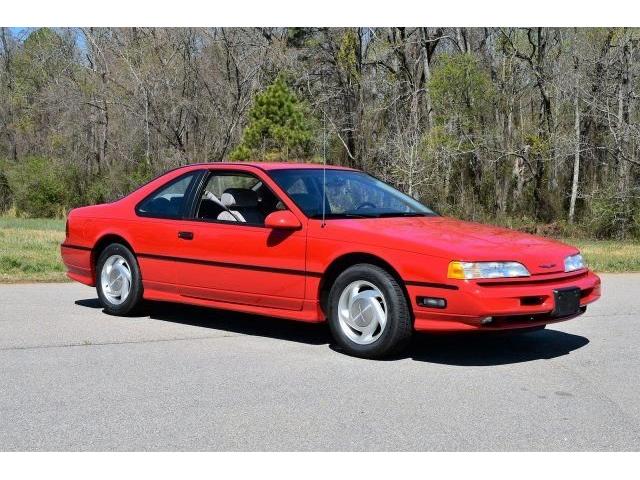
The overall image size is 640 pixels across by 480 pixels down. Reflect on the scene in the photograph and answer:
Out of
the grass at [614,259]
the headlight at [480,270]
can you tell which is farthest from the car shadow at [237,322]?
the grass at [614,259]

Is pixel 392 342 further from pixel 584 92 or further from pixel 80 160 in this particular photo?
pixel 80 160

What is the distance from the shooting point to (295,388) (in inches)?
226

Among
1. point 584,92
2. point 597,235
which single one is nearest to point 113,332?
point 597,235

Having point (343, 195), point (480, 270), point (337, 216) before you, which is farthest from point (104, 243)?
point (480, 270)

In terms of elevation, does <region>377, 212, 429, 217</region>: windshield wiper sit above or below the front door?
above

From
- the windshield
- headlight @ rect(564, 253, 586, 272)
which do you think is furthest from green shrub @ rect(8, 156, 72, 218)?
headlight @ rect(564, 253, 586, 272)

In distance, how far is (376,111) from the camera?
34.0 meters

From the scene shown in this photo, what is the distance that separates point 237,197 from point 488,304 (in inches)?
112

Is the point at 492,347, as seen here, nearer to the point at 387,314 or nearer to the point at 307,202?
the point at 387,314

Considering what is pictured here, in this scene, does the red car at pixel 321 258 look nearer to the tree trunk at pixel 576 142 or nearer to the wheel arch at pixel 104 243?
the wheel arch at pixel 104 243

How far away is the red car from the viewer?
6.29 metres

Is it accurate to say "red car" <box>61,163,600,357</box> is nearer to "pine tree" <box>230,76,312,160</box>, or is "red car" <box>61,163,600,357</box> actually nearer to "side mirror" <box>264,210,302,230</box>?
"side mirror" <box>264,210,302,230</box>

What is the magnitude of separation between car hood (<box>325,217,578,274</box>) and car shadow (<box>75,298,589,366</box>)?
59cm

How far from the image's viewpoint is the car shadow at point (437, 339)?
6812 mm
